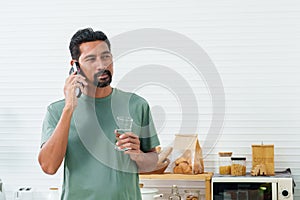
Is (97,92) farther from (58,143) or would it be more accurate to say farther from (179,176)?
(179,176)

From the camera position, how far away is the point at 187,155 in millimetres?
3344

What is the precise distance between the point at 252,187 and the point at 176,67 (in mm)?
939

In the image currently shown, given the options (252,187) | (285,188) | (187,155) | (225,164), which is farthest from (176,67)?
(285,188)

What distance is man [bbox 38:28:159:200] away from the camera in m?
2.12

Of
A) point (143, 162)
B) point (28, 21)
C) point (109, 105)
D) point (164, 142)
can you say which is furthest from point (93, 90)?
point (28, 21)

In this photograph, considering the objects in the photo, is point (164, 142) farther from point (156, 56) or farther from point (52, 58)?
point (52, 58)

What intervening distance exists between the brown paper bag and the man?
42.4 inches

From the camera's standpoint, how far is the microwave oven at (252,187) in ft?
10.2

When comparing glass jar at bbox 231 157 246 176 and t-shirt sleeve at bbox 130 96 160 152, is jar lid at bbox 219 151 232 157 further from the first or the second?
t-shirt sleeve at bbox 130 96 160 152

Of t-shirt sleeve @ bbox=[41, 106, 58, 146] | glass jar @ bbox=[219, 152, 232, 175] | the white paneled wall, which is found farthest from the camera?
the white paneled wall

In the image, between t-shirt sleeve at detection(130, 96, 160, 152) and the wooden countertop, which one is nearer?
t-shirt sleeve at detection(130, 96, 160, 152)

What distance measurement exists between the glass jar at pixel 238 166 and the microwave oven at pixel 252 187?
8cm

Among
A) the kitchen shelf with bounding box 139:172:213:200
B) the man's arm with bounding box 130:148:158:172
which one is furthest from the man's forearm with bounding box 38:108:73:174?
the kitchen shelf with bounding box 139:172:213:200

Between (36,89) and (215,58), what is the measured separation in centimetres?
123
